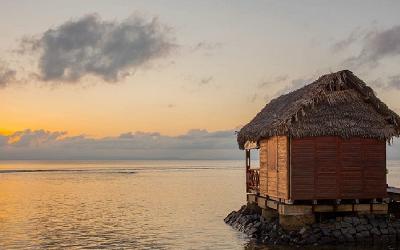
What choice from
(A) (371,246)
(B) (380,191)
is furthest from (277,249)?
(B) (380,191)

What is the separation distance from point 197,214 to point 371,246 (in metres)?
18.0

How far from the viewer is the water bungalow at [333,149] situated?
25.5 meters

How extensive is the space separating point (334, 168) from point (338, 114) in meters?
2.53

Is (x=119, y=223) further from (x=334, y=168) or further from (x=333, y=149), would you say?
(x=333, y=149)

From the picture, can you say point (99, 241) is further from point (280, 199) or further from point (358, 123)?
point (358, 123)

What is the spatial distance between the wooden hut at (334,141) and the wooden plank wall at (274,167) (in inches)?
1.9

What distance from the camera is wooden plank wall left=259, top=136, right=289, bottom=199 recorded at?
26.1 m

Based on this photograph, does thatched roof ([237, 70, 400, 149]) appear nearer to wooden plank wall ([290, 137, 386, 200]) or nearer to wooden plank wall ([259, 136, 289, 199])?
wooden plank wall ([290, 137, 386, 200])

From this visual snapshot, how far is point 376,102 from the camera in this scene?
2642cm

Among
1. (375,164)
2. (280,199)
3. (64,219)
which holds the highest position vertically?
(375,164)

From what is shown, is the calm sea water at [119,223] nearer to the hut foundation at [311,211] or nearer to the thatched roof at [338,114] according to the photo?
the hut foundation at [311,211]

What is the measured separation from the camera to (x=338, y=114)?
85.3ft

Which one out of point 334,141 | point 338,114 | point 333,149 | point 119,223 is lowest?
point 119,223

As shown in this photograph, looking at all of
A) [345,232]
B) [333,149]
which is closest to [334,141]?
[333,149]
